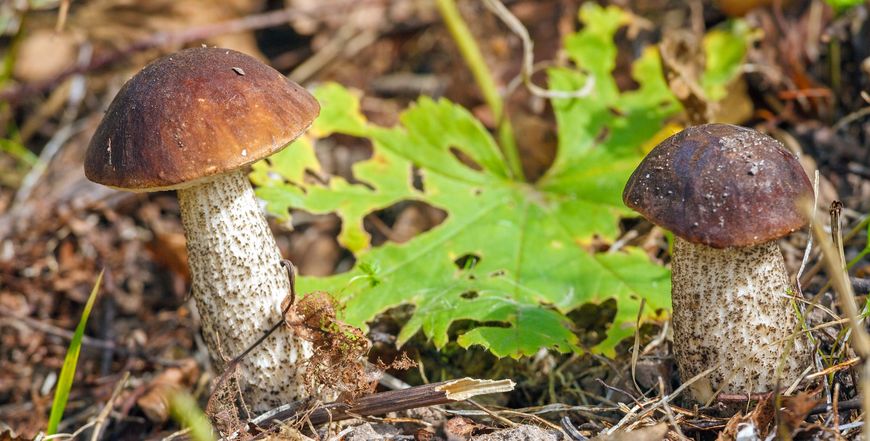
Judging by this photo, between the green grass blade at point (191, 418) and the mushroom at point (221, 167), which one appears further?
the mushroom at point (221, 167)

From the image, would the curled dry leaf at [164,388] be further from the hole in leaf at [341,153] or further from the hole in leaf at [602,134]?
the hole in leaf at [602,134]

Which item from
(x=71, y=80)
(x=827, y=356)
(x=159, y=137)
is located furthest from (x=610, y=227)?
(x=71, y=80)

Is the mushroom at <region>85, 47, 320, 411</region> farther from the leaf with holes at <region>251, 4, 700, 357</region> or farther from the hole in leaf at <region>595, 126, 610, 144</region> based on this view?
the hole in leaf at <region>595, 126, 610, 144</region>

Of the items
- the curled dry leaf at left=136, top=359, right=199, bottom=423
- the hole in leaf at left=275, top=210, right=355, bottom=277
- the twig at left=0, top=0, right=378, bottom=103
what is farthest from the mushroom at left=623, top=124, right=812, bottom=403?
the twig at left=0, top=0, right=378, bottom=103

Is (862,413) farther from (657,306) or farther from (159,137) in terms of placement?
(159,137)

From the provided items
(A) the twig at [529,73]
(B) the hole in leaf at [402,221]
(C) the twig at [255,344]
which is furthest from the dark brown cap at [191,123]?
(B) the hole in leaf at [402,221]

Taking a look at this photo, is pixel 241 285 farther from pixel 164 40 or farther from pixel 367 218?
pixel 164 40
